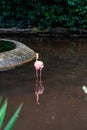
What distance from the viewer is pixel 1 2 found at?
47.1ft

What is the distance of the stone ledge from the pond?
0.16 meters

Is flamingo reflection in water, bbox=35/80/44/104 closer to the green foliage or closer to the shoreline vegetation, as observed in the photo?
the shoreline vegetation

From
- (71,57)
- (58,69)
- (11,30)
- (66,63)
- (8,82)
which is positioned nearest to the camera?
(8,82)

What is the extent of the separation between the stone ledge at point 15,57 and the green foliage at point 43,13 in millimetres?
A: 4664

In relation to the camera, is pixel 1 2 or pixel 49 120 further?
pixel 1 2

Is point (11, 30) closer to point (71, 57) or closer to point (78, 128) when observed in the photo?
point (71, 57)

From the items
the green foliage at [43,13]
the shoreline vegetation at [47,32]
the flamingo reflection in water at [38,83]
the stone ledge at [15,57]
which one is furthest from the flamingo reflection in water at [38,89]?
the green foliage at [43,13]

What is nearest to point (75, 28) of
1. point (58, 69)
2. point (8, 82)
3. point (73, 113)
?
point (58, 69)

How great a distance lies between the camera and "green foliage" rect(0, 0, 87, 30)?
555 inches

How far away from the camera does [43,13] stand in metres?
14.4

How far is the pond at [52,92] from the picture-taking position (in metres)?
5.33

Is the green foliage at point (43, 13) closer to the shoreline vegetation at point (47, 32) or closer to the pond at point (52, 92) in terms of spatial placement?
the shoreline vegetation at point (47, 32)

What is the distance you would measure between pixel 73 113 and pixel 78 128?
A: 2.29ft

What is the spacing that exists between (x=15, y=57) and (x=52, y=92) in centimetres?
231
